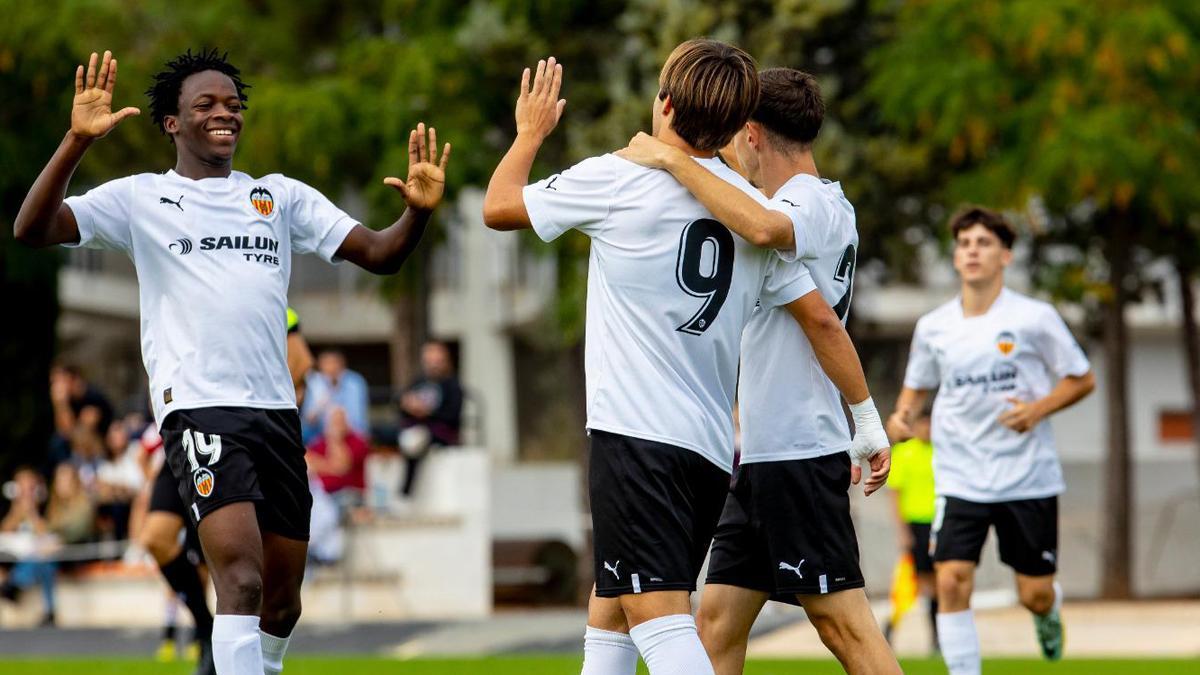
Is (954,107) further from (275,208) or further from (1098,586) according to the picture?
(275,208)

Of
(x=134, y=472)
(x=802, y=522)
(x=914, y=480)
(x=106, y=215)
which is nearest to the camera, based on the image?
(x=802, y=522)

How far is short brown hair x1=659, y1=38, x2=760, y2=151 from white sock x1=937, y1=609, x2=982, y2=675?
396cm

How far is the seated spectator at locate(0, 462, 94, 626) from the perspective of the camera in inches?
764

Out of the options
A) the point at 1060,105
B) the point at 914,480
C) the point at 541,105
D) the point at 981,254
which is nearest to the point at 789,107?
the point at 541,105

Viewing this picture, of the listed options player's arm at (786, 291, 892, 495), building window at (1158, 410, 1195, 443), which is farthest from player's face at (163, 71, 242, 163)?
building window at (1158, 410, 1195, 443)

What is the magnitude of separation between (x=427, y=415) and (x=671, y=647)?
14.4 m

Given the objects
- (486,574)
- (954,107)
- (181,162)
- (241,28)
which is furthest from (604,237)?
(241,28)

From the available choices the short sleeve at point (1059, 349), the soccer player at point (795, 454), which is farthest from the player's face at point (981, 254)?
the soccer player at point (795, 454)

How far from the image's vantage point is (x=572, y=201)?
547cm

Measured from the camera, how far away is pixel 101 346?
130 ft

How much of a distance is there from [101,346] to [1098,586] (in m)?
24.3

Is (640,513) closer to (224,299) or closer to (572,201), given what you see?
(572,201)

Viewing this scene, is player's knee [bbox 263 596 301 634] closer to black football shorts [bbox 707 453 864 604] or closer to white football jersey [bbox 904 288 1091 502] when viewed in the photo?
black football shorts [bbox 707 453 864 604]

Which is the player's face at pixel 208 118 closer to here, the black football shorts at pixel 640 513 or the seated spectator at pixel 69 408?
the black football shorts at pixel 640 513
